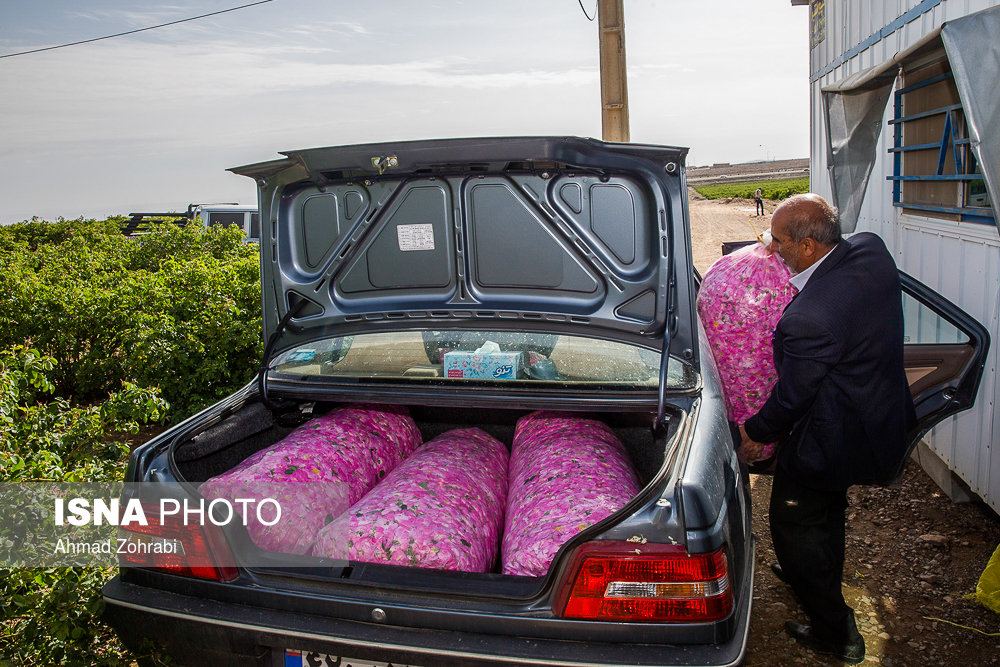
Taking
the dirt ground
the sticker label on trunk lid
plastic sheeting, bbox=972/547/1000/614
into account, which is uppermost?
the sticker label on trunk lid

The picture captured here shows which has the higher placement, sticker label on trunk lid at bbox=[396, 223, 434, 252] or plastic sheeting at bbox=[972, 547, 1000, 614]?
sticker label on trunk lid at bbox=[396, 223, 434, 252]

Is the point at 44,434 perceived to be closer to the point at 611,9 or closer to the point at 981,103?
the point at 981,103

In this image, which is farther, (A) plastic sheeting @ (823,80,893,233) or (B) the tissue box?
(A) plastic sheeting @ (823,80,893,233)

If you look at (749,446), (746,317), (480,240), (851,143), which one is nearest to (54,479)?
(480,240)

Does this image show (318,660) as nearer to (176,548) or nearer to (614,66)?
(176,548)

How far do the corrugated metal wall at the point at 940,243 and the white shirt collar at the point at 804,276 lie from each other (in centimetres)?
88

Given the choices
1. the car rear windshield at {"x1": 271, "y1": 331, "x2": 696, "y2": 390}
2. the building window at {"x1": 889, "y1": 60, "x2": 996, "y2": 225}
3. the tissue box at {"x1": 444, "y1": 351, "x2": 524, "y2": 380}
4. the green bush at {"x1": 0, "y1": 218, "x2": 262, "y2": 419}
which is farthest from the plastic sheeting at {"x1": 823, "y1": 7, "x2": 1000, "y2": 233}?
the green bush at {"x1": 0, "y1": 218, "x2": 262, "y2": 419}

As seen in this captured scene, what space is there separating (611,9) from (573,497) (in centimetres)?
868

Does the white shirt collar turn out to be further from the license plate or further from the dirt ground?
the license plate

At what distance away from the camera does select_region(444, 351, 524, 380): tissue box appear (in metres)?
2.68

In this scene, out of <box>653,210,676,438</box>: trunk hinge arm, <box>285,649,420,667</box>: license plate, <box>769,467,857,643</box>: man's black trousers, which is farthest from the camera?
<box>769,467,857,643</box>: man's black trousers

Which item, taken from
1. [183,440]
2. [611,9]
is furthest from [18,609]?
[611,9]

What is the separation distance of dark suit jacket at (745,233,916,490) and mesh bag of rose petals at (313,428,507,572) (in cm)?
115

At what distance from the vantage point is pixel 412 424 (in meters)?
3.31
